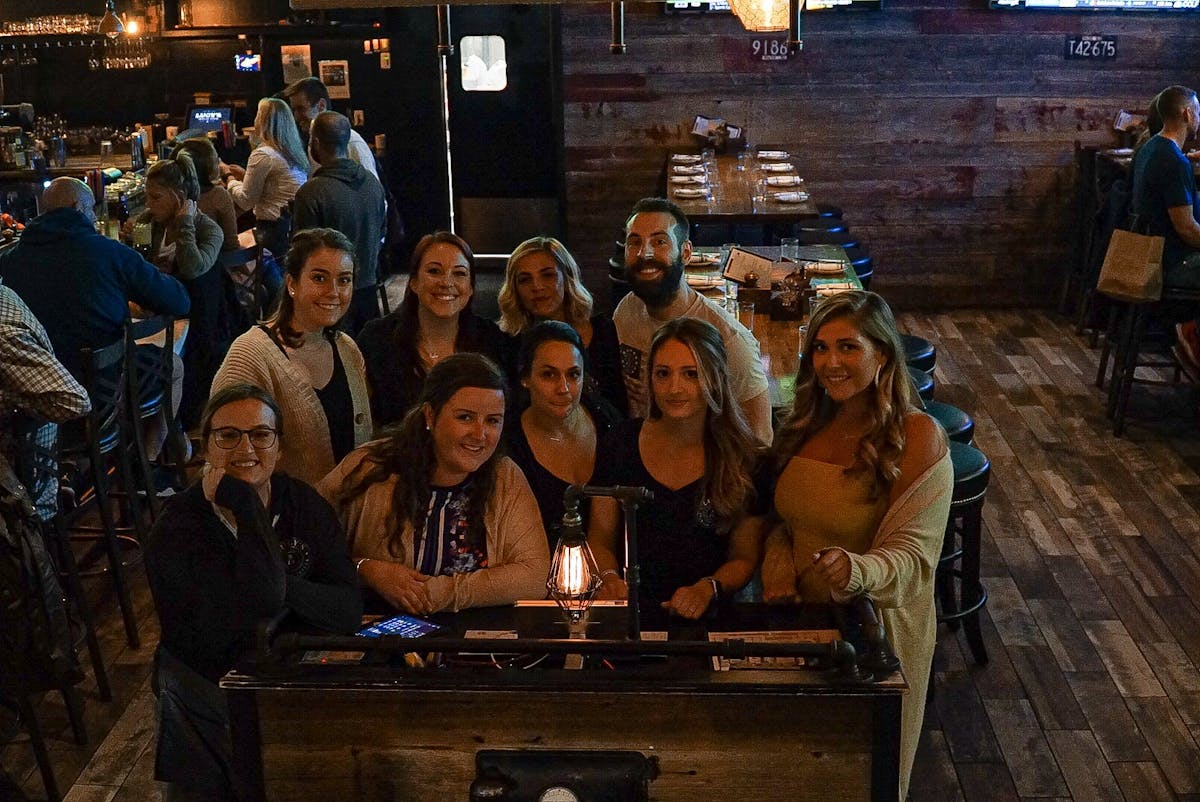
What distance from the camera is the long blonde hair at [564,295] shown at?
413cm

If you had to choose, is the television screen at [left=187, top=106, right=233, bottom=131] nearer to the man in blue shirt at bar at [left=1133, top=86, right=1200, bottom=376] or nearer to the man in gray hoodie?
the man in gray hoodie

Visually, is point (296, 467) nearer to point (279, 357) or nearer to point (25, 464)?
point (279, 357)

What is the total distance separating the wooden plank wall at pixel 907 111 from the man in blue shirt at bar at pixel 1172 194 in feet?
7.32

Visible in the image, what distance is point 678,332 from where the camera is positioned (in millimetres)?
3162

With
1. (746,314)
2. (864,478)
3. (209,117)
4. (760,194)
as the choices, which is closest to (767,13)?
(864,478)

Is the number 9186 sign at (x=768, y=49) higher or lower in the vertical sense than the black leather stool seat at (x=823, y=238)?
higher

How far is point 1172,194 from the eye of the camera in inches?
254

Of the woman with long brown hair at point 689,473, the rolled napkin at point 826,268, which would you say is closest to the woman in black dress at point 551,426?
the woman with long brown hair at point 689,473

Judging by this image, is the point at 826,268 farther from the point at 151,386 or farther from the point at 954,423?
the point at 151,386

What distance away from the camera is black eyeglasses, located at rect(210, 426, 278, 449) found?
284 centimetres

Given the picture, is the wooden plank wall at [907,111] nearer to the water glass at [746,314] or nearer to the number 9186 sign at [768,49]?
the number 9186 sign at [768,49]

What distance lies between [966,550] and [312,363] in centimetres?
216

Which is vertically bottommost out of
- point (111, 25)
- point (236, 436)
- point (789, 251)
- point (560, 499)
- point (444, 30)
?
point (560, 499)

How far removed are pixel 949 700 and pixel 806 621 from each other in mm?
1690
